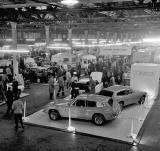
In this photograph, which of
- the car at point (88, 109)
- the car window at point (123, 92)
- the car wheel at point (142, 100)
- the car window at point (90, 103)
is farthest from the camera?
the car wheel at point (142, 100)

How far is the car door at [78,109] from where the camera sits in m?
12.4

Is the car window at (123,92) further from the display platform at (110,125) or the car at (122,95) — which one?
Answer: the display platform at (110,125)

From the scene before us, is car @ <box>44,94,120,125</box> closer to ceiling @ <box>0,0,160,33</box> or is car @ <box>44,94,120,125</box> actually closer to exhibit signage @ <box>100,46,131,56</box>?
ceiling @ <box>0,0,160,33</box>

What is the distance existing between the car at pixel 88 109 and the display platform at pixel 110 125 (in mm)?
342

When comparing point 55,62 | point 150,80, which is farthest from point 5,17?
point 55,62

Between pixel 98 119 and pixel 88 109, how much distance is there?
2.30 feet

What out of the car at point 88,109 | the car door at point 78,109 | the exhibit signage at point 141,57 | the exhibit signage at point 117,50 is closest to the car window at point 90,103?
the car at point 88,109

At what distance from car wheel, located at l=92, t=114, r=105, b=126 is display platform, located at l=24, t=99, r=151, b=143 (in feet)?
0.67

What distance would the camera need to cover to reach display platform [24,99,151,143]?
35.7ft

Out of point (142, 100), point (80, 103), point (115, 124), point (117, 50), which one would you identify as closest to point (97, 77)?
point (117, 50)

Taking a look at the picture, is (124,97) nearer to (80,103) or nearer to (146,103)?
(146,103)

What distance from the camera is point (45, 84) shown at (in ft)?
77.8

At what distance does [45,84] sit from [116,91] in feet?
34.3

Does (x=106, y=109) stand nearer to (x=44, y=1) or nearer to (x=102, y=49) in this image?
(x=44, y=1)
